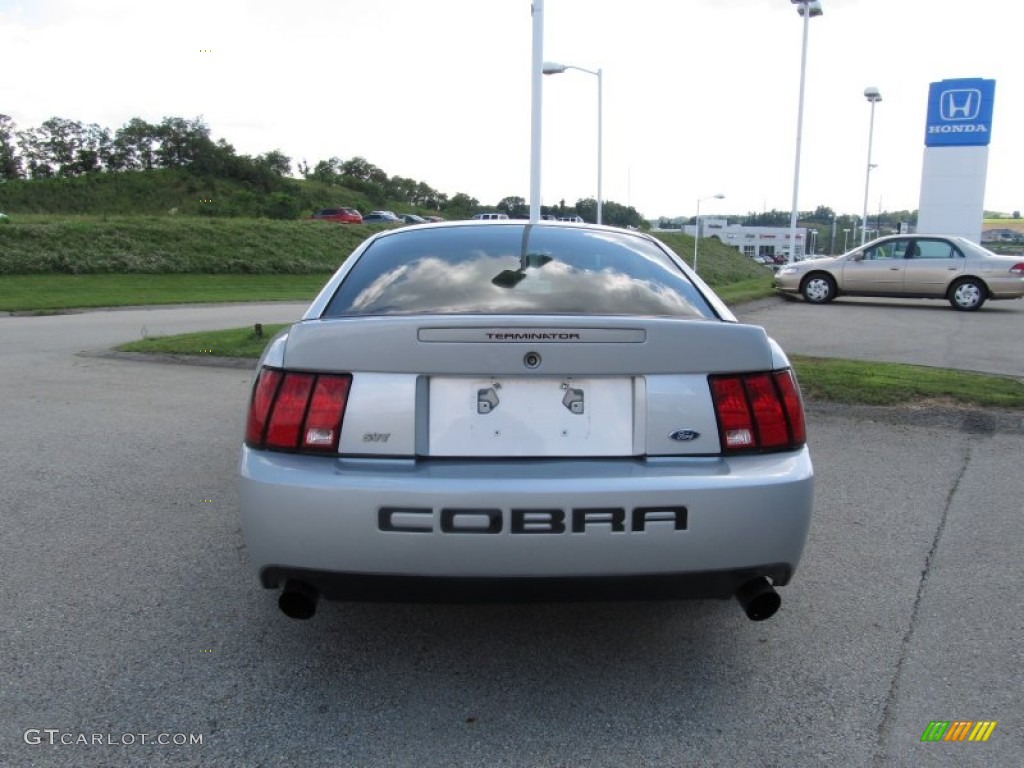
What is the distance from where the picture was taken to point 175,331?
14.0 metres

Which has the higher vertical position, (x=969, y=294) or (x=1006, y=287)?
(x=1006, y=287)

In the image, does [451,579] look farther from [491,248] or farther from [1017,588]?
[1017,588]

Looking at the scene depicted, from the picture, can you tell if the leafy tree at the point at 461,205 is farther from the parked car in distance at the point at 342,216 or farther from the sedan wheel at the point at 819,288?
the sedan wheel at the point at 819,288

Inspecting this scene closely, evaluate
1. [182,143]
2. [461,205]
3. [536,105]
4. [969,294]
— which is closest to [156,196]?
[182,143]

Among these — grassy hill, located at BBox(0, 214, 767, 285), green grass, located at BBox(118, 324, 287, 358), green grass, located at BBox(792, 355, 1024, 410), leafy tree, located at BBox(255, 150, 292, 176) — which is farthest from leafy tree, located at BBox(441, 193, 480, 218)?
green grass, located at BBox(792, 355, 1024, 410)

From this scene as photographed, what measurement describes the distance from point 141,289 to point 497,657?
83.3 ft

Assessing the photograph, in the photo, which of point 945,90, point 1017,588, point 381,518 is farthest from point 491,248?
point 945,90

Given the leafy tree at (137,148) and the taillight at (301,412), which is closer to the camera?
the taillight at (301,412)

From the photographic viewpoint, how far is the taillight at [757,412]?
264cm

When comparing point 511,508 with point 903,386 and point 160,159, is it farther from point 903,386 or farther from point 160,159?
point 160,159

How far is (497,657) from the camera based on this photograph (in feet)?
9.71

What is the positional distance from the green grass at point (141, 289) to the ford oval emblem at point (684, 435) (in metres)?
19.5

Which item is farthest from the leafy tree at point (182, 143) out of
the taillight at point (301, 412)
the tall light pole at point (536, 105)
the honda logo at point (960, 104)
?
the taillight at point (301, 412)

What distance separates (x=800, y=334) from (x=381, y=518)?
10.5m
